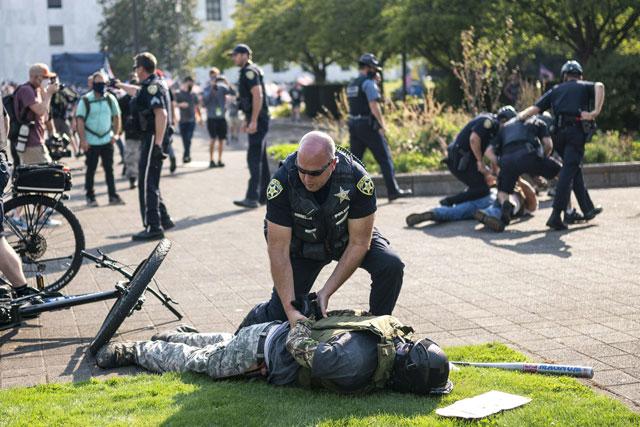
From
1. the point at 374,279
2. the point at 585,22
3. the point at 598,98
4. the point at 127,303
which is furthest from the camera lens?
the point at 585,22

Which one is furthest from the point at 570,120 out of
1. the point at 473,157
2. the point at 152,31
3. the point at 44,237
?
the point at 152,31

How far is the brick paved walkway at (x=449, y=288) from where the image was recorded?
6.51m

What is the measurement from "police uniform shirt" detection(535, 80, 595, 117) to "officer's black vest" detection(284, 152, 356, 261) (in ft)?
19.6

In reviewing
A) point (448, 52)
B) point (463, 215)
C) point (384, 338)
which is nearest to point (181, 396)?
point (384, 338)

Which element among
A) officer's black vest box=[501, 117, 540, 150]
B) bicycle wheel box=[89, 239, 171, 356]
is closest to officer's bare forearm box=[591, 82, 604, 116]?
officer's black vest box=[501, 117, 540, 150]

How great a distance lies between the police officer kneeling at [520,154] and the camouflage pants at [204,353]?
5.77m

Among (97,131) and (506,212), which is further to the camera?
(97,131)

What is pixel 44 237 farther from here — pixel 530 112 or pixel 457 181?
pixel 457 181

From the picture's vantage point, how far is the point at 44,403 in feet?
17.8

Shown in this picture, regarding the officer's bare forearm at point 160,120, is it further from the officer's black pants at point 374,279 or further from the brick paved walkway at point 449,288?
the officer's black pants at point 374,279

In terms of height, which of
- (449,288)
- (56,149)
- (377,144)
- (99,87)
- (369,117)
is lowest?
(449,288)

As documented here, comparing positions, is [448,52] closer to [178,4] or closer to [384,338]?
[384,338]

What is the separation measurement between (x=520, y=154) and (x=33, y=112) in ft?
18.1

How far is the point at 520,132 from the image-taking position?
11.5m
